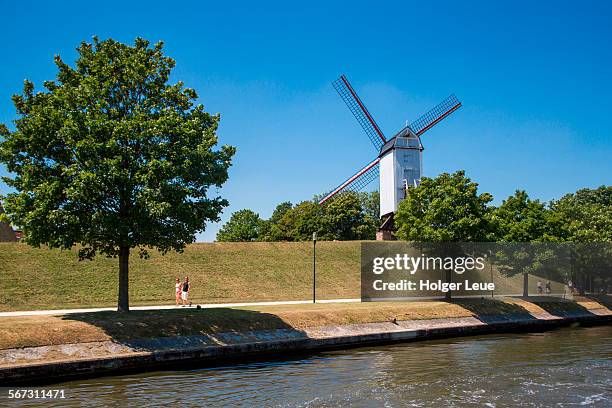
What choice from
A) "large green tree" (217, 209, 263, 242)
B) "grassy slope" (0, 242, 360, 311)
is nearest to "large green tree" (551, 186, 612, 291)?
"grassy slope" (0, 242, 360, 311)

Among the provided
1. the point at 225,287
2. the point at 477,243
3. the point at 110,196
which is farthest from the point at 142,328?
the point at 477,243

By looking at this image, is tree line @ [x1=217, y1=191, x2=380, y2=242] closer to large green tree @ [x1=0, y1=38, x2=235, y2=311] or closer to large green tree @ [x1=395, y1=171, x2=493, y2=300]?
large green tree @ [x1=395, y1=171, x2=493, y2=300]

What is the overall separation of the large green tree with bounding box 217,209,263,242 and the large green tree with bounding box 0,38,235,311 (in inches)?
3351

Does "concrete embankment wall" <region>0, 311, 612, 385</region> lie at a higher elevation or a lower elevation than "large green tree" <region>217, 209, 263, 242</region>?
lower

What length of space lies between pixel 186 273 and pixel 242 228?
65784 millimetres

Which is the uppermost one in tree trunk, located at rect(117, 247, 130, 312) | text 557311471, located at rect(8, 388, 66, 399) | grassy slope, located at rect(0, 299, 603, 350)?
A: tree trunk, located at rect(117, 247, 130, 312)

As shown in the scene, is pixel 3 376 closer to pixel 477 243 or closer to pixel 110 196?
pixel 110 196

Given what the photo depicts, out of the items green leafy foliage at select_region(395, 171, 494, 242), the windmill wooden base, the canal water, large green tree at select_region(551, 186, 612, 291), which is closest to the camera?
the canal water

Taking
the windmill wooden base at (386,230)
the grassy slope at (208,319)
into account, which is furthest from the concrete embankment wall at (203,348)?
the windmill wooden base at (386,230)

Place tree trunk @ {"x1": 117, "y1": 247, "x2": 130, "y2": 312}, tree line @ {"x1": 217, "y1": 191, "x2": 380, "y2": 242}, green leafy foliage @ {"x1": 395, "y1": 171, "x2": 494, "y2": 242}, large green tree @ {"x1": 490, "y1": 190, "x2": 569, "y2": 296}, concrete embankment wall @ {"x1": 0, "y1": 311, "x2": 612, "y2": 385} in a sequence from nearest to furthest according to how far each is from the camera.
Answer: concrete embankment wall @ {"x1": 0, "y1": 311, "x2": 612, "y2": 385} < tree trunk @ {"x1": 117, "y1": 247, "x2": 130, "y2": 312} < green leafy foliage @ {"x1": 395, "y1": 171, "x2": 494, "y2": 242} < large green tree @ {"x1": 490, "y1": 190, "x2": 569, "y2": 296} < tree line @ {"x1": 217, "y1": 191, "x2": 380, "y2": 242}

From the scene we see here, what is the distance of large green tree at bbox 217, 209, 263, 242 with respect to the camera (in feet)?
369

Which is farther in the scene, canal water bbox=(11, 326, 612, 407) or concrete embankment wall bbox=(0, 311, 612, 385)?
concrete embankment wall bbox=(0, 311, 612, 385)

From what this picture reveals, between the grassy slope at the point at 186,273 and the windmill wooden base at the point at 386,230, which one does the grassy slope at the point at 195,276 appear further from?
the windmill wooden base at the point at 386,230

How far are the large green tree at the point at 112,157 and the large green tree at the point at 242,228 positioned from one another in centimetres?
8513
